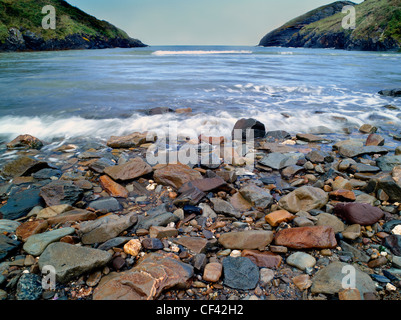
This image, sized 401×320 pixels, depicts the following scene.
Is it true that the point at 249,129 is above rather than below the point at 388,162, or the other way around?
above

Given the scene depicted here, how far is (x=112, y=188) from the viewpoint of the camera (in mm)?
3111

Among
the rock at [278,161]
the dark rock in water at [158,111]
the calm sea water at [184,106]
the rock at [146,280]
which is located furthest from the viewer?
the dark rock in water at [158,111]

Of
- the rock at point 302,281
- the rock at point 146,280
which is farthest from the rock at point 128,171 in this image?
the rock at point 302,281

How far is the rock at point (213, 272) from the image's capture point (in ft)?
5.80

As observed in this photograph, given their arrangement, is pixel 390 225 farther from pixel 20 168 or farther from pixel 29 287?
pixel 20 168

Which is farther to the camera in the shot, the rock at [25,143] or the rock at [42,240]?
the rock at [25,143]

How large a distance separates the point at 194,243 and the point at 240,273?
1.61 feet

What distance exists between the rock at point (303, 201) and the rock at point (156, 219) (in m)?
1.24

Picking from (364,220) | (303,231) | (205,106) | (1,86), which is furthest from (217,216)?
(1,86)

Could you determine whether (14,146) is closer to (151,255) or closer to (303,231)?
(151,255)

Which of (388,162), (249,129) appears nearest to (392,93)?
(388,162)

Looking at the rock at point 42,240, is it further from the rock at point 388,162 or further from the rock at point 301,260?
the rock at point 388,162

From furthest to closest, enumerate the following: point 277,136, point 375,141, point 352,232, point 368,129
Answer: point 368,129 < point 277,136 < point 375,141 < point 352,232

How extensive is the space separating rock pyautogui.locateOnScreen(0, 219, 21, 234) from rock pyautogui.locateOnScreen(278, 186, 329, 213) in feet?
9.04
